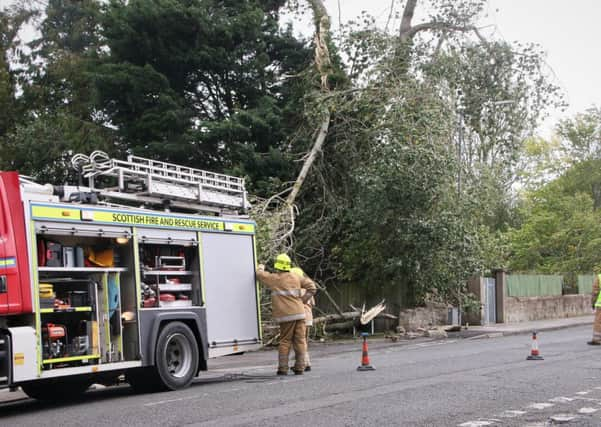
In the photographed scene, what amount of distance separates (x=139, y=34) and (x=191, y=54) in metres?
1.69

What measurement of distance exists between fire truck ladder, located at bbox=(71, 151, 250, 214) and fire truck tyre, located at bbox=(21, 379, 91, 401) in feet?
8.49

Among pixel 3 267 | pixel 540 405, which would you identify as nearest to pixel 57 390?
pixel 3 267

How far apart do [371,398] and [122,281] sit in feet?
11.5

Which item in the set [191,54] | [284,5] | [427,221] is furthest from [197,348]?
[284,5]

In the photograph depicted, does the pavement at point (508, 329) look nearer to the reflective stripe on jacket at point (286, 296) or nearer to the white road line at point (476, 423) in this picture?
the reflective stripe on jacket at point (286, 296)

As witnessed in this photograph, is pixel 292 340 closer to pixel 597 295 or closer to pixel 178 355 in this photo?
pixel 178 355

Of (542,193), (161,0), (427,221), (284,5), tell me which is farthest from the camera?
(542,193)

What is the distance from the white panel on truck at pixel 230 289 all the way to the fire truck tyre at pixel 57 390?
1.91 meters

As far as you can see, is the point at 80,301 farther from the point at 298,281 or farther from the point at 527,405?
the point at 527,405

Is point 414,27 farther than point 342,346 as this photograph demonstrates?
Yes

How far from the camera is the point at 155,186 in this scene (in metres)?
11.7

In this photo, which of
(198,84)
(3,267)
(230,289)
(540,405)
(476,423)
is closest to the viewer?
(476,423)

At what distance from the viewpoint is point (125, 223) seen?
10.8 metres

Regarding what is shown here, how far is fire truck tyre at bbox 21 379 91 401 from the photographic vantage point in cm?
1100
